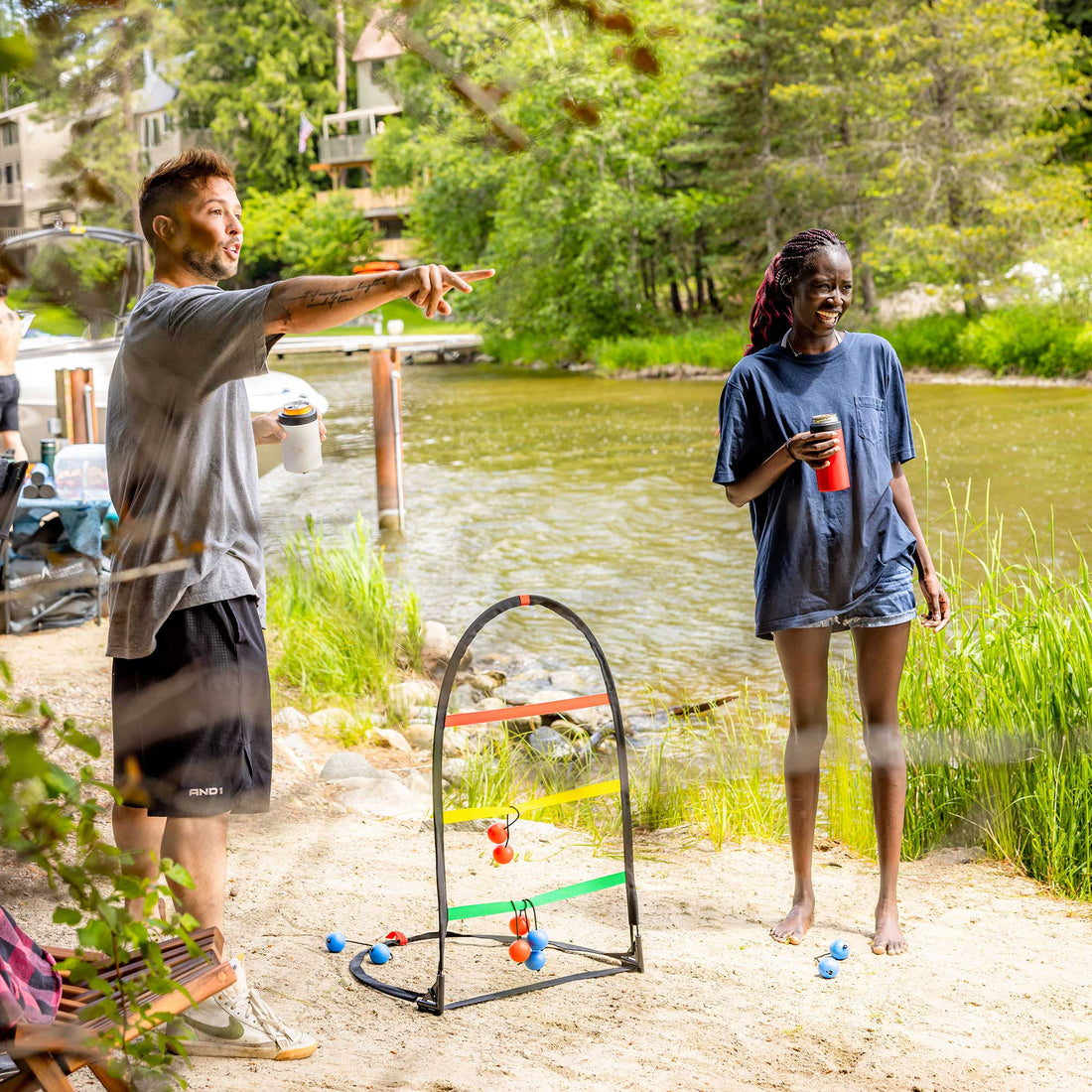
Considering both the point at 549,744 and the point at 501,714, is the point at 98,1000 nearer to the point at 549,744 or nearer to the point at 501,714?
the point at 501,714

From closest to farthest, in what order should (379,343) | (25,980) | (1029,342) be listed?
1. (25,980)
2. (1029,342)
3. (379,343)

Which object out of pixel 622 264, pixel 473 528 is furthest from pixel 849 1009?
pixel 622 264

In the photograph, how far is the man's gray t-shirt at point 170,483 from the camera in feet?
7.97

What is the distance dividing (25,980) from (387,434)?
897 cm

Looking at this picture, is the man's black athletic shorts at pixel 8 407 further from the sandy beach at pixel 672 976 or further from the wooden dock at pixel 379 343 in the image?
the wooden dock at pixel 379 343

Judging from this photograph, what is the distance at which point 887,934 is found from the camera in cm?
326

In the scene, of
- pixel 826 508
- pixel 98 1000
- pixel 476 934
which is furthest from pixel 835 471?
pixel 98 1000

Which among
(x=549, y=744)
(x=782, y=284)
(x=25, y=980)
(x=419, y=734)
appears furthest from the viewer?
(x=419, y=734)

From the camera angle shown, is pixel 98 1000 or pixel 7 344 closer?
pixel 98 1000

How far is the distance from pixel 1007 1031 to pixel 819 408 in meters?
1.49

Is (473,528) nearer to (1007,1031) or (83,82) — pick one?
(1007,1031)

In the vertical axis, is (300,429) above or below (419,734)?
above

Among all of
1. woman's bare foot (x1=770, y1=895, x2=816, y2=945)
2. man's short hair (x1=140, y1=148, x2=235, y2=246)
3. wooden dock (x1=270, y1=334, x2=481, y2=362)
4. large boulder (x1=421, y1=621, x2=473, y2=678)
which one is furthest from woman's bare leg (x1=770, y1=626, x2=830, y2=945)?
wooden dock (x1=270, y1=334, x2=481, y2=362)

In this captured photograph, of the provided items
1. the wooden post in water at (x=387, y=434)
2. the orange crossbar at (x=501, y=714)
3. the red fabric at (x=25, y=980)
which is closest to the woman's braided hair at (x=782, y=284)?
the orange crossbar at (x=501, y=714)
